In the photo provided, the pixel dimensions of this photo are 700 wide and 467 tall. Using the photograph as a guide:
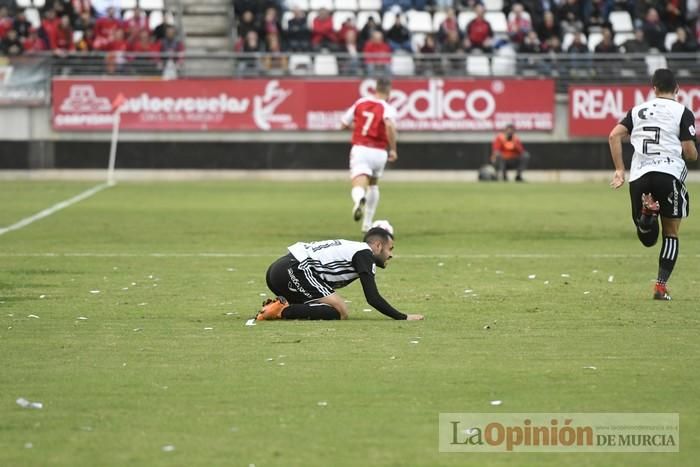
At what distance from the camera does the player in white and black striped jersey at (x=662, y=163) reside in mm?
12492

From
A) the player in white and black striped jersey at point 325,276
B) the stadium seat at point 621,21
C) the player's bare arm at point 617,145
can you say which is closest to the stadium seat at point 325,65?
the stadium seat at point 621,21

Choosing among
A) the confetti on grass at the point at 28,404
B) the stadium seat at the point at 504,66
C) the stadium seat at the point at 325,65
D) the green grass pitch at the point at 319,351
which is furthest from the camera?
the stadium seat at the point at 504,66

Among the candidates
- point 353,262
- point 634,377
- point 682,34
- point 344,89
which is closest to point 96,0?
point 344,89

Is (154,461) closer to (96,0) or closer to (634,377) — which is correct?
(634,377)

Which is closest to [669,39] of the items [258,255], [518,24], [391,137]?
[518,24]

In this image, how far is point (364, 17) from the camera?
39406mm

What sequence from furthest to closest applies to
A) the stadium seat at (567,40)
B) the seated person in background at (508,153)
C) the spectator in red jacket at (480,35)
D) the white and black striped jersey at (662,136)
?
the stadium seat at (567,40)
the spectator in red jacket at (480,35)
the seated person in background at (508,153)
the white and black striped jersey at (662,136)

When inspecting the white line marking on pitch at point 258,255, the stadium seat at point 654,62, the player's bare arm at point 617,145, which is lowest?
the white line marking on pitch at point 258,255

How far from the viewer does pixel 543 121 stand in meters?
36.3

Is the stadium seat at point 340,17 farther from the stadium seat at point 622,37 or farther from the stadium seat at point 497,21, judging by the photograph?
the stadium seat at point 622,37

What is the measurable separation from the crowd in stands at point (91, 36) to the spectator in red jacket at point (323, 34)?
3.55 meters

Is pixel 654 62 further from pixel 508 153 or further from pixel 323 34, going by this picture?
pixel 323 34

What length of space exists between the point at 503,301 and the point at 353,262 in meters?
2.35

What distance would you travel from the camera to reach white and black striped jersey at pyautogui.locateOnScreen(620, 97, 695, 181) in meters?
12.5
